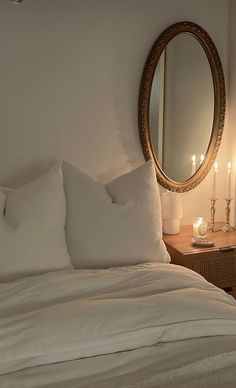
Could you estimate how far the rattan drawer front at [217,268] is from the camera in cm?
249

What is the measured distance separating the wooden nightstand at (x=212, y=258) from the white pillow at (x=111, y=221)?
0.69 feet

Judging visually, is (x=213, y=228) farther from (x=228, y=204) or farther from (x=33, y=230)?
(x=33, y=230)

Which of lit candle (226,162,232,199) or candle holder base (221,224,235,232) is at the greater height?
lit candle (226,162,232,199)

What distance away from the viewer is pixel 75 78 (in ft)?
8.41

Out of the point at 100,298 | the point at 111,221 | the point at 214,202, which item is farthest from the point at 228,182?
the point at 100,298

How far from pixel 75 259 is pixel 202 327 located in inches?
33.5

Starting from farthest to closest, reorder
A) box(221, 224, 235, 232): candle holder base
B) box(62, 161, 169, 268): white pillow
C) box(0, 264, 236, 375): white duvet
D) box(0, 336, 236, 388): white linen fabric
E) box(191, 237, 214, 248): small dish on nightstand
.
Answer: box(221, 224, 235, 232): candle holder base < box(191, 237, 214, 248): small dish on nightstand < box(62, 161, 169, 268): white pillow < box(0, 264, 236, 375): white duvet < box(0, 336, 236, 388): white linen fabric

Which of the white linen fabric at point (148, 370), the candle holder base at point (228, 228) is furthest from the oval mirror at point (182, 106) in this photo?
the white linen fabric at point (148, 370)

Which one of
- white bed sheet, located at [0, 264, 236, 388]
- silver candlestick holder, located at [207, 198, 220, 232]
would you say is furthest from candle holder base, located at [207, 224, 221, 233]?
white bed sheet, located at [0, 264, 236, 388]

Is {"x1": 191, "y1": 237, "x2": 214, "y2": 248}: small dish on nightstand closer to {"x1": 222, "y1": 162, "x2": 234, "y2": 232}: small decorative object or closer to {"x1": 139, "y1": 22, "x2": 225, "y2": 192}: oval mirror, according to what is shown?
{"x1": 222, "y1": 162, "x2": 234, "y2": 232}: small decorative object

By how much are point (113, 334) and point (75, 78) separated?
1.59 metres

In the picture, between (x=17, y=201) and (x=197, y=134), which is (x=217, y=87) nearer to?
(x=197, y=134)

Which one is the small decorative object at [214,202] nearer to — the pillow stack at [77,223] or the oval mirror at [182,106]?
the oval mirror at [182,106]

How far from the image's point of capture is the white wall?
8.03 ft
